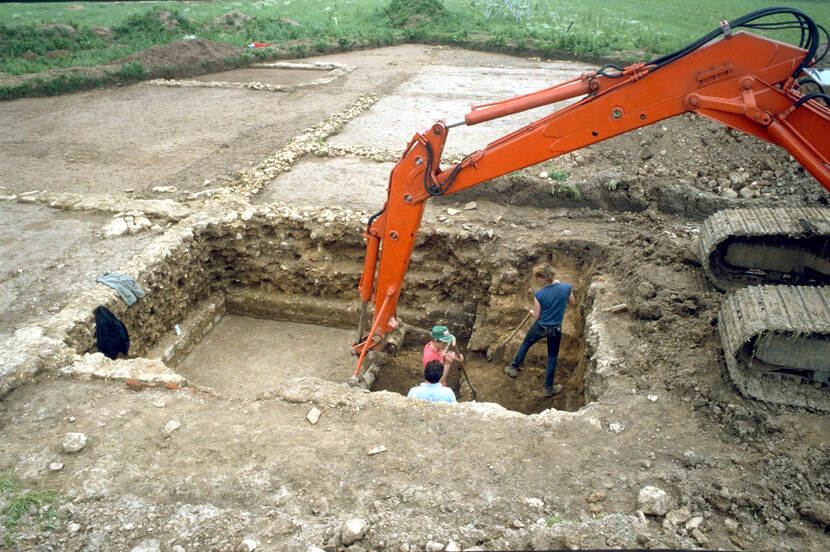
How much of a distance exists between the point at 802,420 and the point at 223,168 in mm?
8732

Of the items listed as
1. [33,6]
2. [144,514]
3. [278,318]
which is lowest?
[278,318]

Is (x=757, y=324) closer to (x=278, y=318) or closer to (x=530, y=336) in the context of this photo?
(x=530, y=336)

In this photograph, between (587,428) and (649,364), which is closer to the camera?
(587,428)

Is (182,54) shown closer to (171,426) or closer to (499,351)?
(499,351)

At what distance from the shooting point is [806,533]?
361cm

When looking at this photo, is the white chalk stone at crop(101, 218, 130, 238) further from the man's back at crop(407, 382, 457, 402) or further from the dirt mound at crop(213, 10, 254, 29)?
the dirt mound at crop(213, 10, 254, 29)

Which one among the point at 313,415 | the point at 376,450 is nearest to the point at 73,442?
the point at 313,415

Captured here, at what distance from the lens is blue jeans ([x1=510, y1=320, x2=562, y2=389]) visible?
6.24m

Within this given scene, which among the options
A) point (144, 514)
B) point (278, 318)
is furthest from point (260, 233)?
point (144, 514)

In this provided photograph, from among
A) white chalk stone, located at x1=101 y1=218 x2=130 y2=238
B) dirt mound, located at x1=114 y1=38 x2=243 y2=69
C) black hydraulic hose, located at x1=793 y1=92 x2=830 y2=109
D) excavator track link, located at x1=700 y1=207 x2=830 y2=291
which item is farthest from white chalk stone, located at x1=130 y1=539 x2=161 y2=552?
dirt mound, located at x1=114 y1=38 x2=243 y2=69

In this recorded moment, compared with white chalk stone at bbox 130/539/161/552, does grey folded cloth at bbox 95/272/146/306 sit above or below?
above

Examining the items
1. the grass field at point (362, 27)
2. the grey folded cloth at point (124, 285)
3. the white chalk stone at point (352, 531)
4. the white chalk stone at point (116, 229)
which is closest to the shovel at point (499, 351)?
the white chalk stone at point (352, 531)

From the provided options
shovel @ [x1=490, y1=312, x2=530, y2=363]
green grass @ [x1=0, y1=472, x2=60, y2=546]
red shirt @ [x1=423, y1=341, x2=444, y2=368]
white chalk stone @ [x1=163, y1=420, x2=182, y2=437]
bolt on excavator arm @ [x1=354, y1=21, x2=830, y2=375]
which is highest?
bolt on excavator arm @ [x1=354, y1=21, x2=830, y2=375]

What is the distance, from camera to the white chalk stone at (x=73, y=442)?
170 inches
